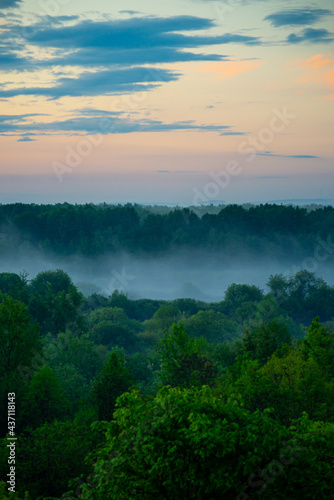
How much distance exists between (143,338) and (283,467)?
84634 mm

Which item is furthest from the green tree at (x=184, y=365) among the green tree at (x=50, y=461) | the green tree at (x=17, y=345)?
the green tree at (x=50, y=461)

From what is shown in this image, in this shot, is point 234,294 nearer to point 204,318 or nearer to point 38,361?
point 204,318

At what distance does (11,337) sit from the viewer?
152 ft

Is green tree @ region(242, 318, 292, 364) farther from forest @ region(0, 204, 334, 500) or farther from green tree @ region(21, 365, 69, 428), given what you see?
green tree @ region(21, 365, 69, 428)

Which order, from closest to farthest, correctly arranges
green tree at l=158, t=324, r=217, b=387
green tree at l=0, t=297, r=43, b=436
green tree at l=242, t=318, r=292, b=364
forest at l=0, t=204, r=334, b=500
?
forest at l=0, t=204, r=334, b=500 → green tree at l=158, t=324, r=217, b=387 → green tree at l=0, t=297, r=43, b=436 → green tree at l=242, t=318, r=292, b=364

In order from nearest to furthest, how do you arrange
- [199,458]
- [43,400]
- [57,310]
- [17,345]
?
1. [199,458]
2. [43,400]
3. [17,345]
4. [57,310]

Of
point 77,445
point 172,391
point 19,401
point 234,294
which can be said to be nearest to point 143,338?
point 234,294

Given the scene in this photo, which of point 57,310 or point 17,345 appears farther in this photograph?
point 57,310

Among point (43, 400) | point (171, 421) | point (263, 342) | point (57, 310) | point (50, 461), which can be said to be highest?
point (57, 310)

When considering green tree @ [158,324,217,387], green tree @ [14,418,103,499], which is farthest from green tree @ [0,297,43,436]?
green tree @ [14,418,103,499]

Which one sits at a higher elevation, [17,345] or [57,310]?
[57,310]

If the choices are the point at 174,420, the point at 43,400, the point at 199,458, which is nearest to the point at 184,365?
the point at 43,400

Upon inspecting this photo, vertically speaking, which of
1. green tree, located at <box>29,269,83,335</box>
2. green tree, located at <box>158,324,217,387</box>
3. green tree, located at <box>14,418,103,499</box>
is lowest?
green tree, located at <box>14,418,103,499</box>

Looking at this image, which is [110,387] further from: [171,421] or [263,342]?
[171,421]
